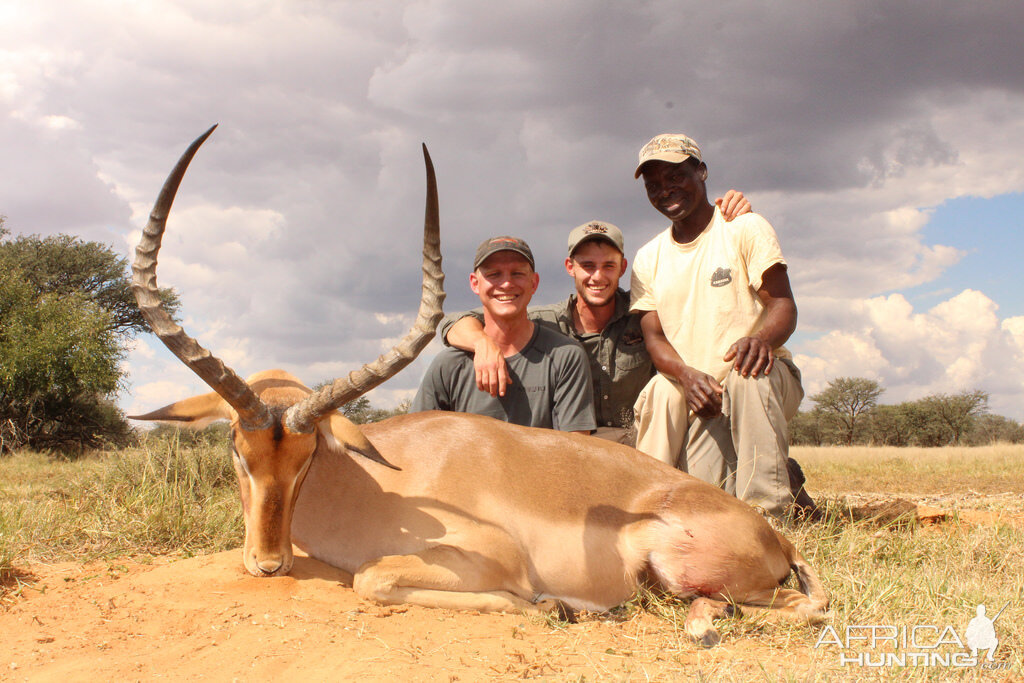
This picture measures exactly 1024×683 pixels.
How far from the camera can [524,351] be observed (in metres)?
6.69

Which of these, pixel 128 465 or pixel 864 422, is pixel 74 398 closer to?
pixel 128 465

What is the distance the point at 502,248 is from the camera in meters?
6.60

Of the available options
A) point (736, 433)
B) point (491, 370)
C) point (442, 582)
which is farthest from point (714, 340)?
point (442, 582)

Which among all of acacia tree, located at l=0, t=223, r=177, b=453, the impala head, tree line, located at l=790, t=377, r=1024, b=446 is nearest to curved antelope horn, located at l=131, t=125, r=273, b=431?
the impala head

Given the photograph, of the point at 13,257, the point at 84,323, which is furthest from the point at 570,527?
the point at 13,257

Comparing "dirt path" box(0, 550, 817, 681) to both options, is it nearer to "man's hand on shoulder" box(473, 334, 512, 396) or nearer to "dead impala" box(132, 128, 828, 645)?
"dead impala" box(132, 128, 828, 645)

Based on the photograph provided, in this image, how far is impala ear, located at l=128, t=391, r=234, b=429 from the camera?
15.3 feet

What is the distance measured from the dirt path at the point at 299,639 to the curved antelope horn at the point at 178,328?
37.4 inches

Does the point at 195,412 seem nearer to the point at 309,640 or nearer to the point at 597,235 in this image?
the point at 309,640

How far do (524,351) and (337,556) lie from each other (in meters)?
2.68

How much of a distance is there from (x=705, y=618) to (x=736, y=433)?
259cm

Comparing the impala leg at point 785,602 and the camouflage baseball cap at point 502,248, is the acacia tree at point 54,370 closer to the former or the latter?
the camouflage baseball cap at point 502,248

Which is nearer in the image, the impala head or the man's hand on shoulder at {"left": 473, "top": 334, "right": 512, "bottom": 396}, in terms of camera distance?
the impala head

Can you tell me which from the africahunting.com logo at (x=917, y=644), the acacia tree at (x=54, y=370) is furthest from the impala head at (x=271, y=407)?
the acacia tree at (x=54, y=370)
